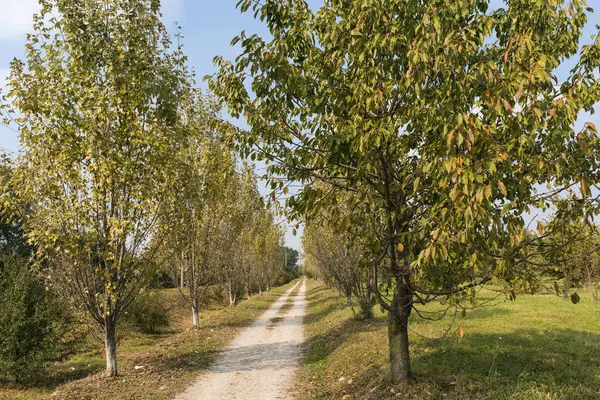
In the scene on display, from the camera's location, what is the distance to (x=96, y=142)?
10.8 meters

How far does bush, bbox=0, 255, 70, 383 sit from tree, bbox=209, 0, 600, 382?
1070cm

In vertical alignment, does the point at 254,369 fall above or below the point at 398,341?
below

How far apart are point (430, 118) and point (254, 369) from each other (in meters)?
9.40

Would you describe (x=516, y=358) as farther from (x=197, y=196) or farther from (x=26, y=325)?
(x=26, y=325)

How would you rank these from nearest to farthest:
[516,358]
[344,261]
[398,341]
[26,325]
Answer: [398,341]
[516,358]
[26,325]
[344,261]

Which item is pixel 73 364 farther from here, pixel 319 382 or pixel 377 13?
pixel 377 13

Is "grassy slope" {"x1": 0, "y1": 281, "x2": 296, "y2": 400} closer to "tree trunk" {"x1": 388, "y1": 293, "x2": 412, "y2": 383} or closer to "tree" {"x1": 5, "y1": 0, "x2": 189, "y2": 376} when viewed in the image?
"tree" {"x1": 5, "y1": 0, "x2": 189, "y2": 376}

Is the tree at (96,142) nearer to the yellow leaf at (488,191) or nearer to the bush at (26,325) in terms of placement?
the bush at (26,325)

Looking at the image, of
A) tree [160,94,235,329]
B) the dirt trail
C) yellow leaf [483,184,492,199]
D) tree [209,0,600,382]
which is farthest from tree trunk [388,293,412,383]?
tree [160,94,235,329]

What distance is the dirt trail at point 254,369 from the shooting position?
10.0 meters

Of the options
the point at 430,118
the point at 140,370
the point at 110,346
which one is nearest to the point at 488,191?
the point at 430,118

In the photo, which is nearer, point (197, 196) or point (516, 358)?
point (516, 358)

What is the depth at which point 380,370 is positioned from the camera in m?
9.72

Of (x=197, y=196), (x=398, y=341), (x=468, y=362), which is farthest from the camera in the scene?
(x=197, y=196)
